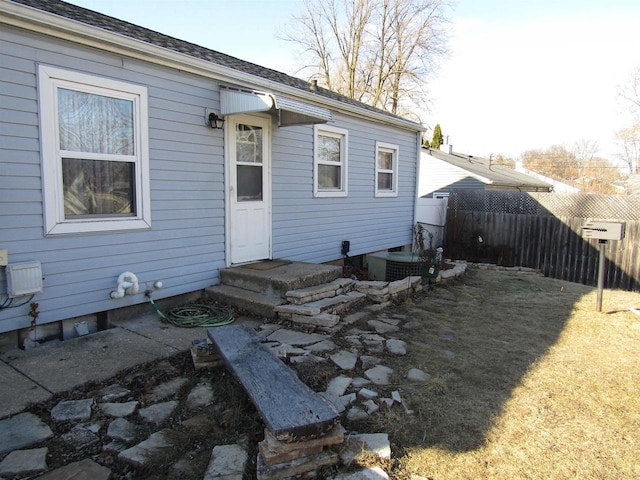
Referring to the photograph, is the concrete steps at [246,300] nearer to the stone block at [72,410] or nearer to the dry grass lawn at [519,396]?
the dry grass lawn at [519,396]

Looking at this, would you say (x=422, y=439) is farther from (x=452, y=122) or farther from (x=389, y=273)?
(x=452, y=122)

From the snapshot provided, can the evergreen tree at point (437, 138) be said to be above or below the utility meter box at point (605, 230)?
above

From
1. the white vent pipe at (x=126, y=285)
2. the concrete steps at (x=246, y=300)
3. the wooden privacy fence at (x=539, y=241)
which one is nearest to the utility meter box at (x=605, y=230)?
the wooden privacy fence at (x=539, y=241)

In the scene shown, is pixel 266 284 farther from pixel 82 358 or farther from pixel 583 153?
pixel 583 153

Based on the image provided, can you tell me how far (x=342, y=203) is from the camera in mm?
7738

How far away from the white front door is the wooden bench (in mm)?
2505

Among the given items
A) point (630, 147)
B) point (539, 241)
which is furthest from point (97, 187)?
point (630, 147)

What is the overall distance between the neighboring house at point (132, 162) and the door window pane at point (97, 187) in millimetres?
10

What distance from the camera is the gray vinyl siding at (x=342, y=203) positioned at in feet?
21.2

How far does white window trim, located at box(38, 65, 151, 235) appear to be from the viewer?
12.2 ft

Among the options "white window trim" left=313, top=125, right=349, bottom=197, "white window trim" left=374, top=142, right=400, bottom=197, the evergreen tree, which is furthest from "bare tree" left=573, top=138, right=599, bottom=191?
"white window trim" left=313, top=125, right=349, bottom=197

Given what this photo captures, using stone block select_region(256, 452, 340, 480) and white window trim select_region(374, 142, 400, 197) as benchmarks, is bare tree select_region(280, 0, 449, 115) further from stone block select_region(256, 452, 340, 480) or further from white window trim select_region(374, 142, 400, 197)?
stone block select_region(256, 452, 340, 480)

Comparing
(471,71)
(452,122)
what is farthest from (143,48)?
(452,122)

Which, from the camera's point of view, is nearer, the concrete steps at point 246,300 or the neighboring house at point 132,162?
the neighboring house at point 132,162
